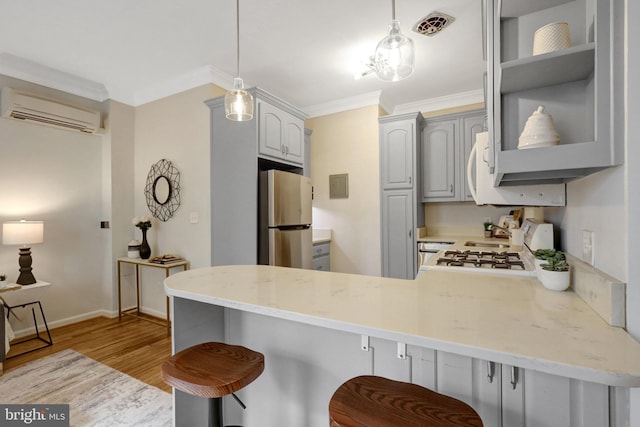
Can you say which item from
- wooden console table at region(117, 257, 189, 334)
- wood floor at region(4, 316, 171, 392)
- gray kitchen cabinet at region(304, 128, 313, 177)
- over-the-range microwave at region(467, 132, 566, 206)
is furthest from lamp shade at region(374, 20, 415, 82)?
wooden console table at region(117, 257, 189, 334)

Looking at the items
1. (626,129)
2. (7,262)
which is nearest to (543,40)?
(626,129)

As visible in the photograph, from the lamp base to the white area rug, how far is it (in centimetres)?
83

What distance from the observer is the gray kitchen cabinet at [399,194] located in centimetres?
354

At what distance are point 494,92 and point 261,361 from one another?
4.36 ft

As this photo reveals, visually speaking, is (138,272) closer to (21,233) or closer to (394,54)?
(21,233)

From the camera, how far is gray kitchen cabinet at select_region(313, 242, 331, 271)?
12.3 ft

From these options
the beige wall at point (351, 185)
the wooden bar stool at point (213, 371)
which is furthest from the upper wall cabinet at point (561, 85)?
the beige wall at point (351, 185)

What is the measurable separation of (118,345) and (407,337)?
3.11 metres

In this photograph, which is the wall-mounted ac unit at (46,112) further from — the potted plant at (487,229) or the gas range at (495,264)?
the potted plant at (487,229)

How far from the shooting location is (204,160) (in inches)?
125

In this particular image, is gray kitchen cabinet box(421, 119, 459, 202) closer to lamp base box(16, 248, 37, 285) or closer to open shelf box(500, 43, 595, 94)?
open shelf box(500, 43, 595, 94)

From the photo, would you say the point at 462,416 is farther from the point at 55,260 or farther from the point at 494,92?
the point at 55,260

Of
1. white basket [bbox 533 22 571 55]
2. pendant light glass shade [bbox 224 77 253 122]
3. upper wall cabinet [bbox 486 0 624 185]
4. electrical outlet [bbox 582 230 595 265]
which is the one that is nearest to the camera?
upper wall cabinet [bbox 486 0 624 185]

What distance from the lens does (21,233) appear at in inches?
109
